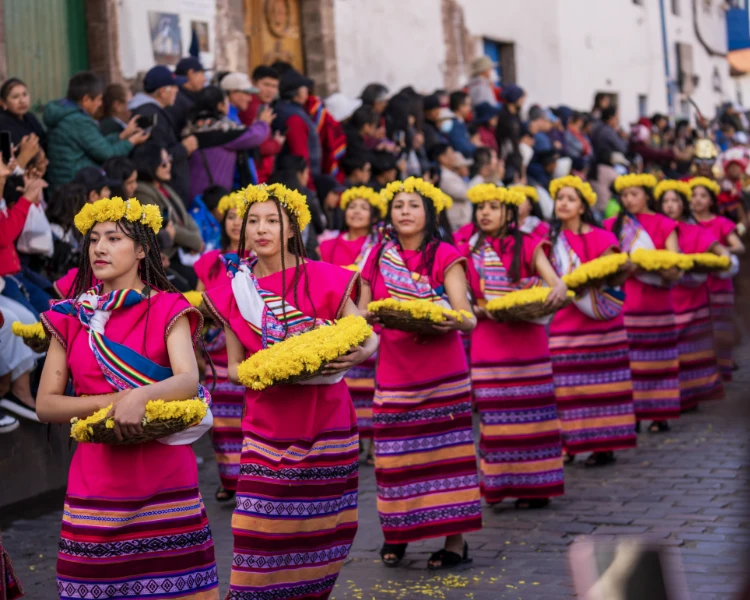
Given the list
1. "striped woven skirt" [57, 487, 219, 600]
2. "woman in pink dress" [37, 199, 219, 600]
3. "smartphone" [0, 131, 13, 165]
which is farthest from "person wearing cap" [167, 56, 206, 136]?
"striped woven skirt" [57, 487, 219, 600]

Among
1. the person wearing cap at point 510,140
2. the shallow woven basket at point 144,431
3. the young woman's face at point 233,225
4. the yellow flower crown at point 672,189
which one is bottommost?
the shallow woven basket at point 144,431

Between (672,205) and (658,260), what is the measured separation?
182 cm

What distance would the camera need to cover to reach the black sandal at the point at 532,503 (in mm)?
8359

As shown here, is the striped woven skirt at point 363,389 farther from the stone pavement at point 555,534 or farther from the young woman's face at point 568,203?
the young woman's face at point 568,203

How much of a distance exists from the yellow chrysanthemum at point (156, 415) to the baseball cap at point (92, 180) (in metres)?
4.63

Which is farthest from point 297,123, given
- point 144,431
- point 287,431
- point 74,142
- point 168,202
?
point 144,431

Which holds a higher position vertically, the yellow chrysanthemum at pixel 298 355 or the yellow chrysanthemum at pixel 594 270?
the yellow chrysanthemum at pixel 594 270

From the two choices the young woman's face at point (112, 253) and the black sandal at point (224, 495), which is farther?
the black sandal at point (224, 495)

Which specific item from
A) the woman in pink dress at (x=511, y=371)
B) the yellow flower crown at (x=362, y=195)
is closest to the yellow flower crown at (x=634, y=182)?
the yellow flower crown at (x=362, y=195)

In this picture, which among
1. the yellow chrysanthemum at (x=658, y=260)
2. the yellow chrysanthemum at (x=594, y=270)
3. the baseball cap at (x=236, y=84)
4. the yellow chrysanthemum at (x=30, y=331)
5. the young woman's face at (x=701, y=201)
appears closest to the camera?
the yellow chrysanthemum at (x=30, y=331)

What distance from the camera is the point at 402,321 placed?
6.79 m

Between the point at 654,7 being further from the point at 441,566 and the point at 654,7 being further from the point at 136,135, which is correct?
the point at 441,566

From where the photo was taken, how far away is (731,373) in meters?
2.36

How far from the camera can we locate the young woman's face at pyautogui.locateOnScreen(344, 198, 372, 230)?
10375mm
